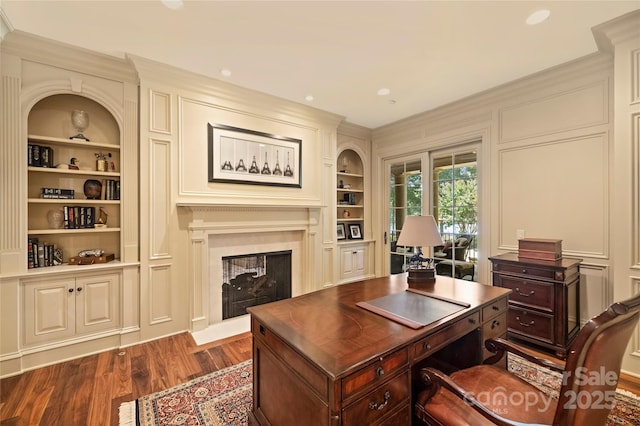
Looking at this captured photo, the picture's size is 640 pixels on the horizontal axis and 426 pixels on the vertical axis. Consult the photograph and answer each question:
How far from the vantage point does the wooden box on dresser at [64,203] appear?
90.2 inches

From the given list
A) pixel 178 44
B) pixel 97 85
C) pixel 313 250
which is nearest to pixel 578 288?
pixel 313 250

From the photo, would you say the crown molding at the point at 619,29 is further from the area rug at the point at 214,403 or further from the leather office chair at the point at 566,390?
the area rug at the point at 214,403

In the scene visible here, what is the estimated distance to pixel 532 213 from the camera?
10.1ft

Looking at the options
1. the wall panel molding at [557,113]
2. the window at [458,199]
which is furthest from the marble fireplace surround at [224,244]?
the wall panel molding at [557,113]

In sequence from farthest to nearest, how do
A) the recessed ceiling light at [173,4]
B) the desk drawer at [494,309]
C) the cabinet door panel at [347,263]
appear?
the cabinet door panel at [347,263] < the recessed ceiling light at [173,4] < the desk drawer at [494,309]

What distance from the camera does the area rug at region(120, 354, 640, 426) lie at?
5.81 feet

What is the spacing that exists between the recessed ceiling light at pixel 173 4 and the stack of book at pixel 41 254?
2.36 meters

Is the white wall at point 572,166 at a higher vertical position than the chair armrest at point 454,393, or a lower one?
higher

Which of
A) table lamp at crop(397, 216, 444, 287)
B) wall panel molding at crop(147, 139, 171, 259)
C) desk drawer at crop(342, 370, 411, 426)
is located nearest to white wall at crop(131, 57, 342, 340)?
wall panel molding at crop(147, 139, 171, 259)

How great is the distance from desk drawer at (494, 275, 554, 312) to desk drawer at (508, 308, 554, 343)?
0.08 meters

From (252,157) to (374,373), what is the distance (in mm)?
2977

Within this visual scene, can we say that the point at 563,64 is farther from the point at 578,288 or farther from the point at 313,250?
the point at 313,250

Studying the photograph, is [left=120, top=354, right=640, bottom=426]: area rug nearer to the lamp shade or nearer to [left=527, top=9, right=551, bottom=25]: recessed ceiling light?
the lamp shade

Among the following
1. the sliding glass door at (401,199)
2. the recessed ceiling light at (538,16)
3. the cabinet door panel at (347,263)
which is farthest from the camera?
the cabinet door panel at (347,263)
